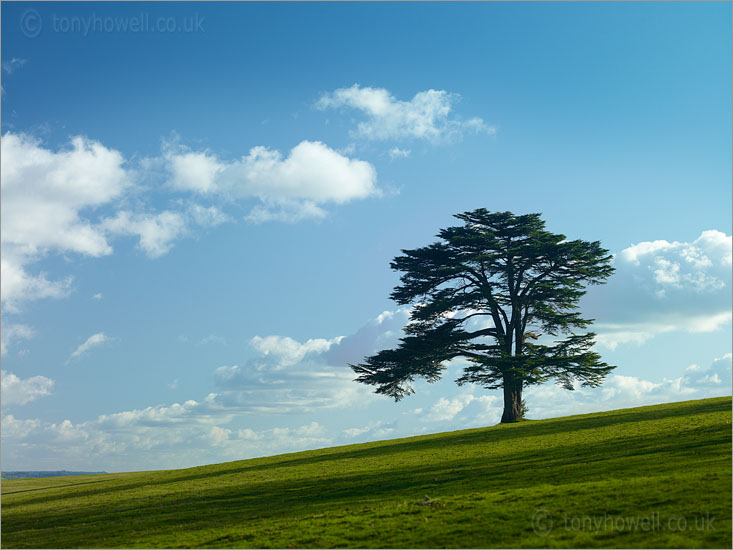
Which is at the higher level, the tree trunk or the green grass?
the tree trunk

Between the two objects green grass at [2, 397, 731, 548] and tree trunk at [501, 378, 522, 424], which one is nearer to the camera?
green grass at [2, 397, 731, 548]

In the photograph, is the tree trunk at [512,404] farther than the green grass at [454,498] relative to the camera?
Yes

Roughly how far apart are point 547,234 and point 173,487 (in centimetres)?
3634

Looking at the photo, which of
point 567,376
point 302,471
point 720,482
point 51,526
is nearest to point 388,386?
point 567,376

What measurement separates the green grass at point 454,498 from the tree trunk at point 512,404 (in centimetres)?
724

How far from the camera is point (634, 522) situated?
1623 cm

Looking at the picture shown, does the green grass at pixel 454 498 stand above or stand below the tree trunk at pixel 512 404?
below

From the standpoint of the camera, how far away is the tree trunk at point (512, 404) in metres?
51.4

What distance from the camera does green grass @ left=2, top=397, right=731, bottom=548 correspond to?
55.4 feet

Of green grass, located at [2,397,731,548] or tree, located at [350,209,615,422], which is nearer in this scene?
green grass, located at [2,397,731,548]

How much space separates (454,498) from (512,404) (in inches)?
1204

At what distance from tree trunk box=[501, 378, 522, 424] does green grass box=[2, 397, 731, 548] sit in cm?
724

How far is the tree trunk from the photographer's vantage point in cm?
5144

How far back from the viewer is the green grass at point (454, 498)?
664 inches
